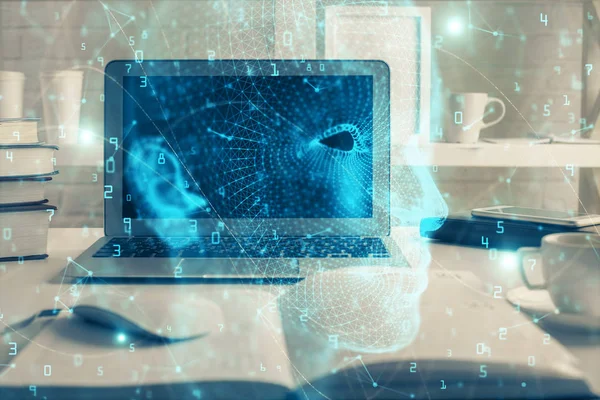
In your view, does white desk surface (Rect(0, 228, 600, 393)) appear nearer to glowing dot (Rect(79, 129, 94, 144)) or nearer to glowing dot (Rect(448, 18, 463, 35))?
glowing dot (Rect(79, 129, 94, 144))

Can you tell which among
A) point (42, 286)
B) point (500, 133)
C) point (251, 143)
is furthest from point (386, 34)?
point (42, 286)

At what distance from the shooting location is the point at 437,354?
12.7 inches

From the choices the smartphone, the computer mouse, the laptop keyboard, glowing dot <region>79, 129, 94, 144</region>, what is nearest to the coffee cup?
glowing dot <region>79, 129, 94, 144</region>

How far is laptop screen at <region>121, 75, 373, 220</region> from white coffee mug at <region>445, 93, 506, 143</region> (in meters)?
0.27

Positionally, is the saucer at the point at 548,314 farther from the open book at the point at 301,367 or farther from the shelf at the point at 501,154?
the shelf at the point at 501,154

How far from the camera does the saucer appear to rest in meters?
0.36

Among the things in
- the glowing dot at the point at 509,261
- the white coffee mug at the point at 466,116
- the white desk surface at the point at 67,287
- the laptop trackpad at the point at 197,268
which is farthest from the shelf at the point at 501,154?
the laptop trackpad at the point at 197,268

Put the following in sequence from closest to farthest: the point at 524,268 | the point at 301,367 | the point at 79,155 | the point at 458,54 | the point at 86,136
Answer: the point at 301,367 → the point at 524,268 → the point at 79,155 → the point at 86,136 → the point at 458,54

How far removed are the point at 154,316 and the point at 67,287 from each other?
136 millimetres

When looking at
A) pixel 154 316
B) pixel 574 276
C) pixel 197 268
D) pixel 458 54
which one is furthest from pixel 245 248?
pixel 458 54

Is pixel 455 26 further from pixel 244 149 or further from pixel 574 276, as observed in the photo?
pixel 574 276

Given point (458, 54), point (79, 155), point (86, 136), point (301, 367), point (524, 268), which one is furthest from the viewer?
point (458, 54)

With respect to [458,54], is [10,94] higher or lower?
lower

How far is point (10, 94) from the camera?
898 mm
